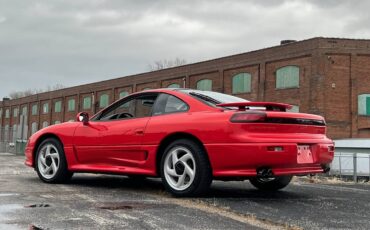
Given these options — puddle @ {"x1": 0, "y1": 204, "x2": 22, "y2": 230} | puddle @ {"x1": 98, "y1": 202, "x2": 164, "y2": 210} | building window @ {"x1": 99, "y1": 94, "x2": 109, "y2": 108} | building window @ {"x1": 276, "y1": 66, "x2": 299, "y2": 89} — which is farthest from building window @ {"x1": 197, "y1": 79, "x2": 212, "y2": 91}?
puddle @ {"x1": 0, "y1": 204, "x2": 22, "y2": 230}

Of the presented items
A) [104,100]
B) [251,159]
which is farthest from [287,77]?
[251,159]

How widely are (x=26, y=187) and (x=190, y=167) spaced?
249cm

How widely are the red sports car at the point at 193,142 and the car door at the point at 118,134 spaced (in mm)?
14

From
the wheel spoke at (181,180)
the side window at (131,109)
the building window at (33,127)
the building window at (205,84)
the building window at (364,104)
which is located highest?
the building window at (205,84)

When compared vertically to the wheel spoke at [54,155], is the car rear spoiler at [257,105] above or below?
above

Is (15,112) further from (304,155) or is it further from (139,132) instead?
(304,155)

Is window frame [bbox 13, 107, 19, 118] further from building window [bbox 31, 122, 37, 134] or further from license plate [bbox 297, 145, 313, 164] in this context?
license plate [bbox 297, 145, 313, 164]

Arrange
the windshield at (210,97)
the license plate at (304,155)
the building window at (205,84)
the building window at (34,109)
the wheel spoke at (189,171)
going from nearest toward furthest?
the license plate at (304,155)
the wheel spoke at (189,171)
the windshield at (210,97)
the building window at (205,84)
the building window at (34,109)

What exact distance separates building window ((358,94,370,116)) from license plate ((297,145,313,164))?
3117cm

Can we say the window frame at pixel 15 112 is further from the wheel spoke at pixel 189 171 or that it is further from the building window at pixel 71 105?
the wheel spoke at pixel 189 171

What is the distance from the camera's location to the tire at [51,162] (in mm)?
7633

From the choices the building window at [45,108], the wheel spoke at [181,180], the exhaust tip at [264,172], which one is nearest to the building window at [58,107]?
the building window at [45,108]

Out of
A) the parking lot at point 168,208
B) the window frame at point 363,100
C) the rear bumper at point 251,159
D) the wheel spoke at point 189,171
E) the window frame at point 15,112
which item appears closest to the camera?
the parking lot at point 168,208

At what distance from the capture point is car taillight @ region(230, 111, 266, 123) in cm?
577
